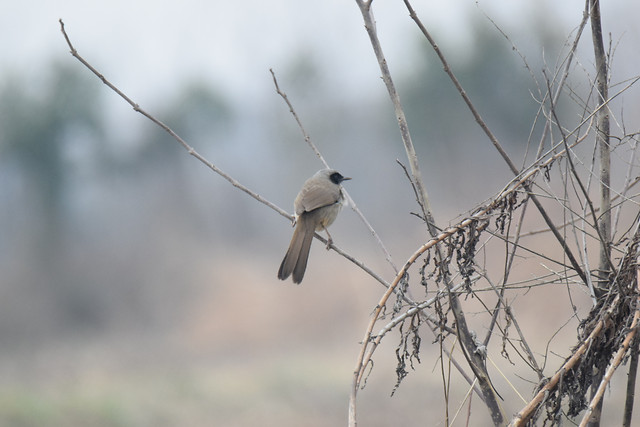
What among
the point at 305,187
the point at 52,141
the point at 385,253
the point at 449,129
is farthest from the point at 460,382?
the point at 385,253

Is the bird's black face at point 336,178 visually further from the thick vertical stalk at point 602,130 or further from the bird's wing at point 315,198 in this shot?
the thick vertical stalk at point 602,130

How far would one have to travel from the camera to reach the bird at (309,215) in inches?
113

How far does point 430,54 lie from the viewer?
9.45 metres

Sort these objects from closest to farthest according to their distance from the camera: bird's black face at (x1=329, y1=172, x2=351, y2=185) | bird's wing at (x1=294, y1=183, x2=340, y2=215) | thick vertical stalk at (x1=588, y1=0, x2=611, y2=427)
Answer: thick vertical stalk at (x1=588, y1=0, x2=611, y2=427) < bird's wing at (x1=294, y1=183, x2=340, y2=215) < bird's black face at (x1=329, y1=172, x2=351, y2=185)

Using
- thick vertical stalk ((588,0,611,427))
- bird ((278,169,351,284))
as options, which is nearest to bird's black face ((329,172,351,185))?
bird ((278,169,351,284))

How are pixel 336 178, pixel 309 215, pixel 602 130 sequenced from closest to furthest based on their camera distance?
1. pixel 602 130
2. pixel 309 215
3. pixel 336 178

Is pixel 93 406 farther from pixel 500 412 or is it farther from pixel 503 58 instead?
pixel 500 412

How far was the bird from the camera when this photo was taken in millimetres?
2879

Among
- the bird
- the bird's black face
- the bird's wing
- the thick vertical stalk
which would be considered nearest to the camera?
the thick vertical stalk

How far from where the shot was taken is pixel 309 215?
3.18 metres

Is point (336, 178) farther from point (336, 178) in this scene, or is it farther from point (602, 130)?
point (602, 130)

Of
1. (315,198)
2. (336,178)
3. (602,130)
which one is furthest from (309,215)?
(602,130)

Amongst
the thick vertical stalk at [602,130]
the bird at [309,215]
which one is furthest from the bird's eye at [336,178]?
the thick vertical stalk at [602,130]

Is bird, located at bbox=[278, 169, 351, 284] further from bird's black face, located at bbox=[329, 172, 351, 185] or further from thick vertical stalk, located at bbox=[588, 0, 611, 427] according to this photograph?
thick vertical stalk, located at bbox=[588, 0, 611, 427]
